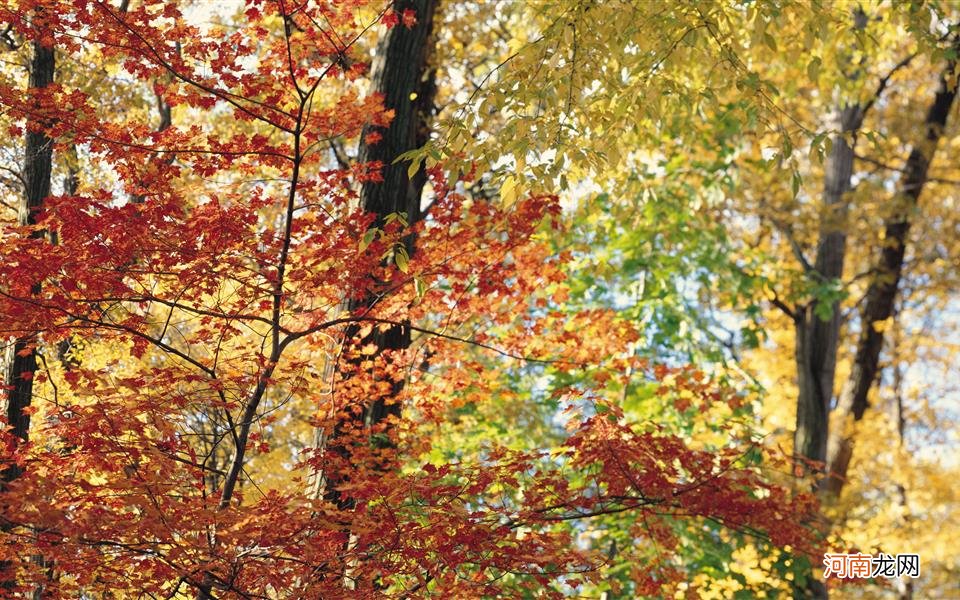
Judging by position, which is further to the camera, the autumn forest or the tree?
the autumn forest

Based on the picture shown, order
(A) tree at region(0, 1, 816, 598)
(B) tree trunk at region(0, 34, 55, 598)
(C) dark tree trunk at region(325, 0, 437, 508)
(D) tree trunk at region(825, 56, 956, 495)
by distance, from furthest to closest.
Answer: (D) tree trunk at region(825, 56, 956, 495) < (B) tree trunk at region(0, 34, 55, 598) < (C) dark tree trunk at region(325, 0, 437, 508) < (A) tree at region(0, 1, 816, 598)

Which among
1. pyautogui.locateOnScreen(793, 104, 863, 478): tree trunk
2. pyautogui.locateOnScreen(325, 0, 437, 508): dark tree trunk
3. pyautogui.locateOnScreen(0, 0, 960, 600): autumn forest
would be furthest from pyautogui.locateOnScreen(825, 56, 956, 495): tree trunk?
pyautogui.locateOnScreen(325, 0, 437, 508): dark tree trunk

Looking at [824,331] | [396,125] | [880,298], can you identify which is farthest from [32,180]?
[880,298]

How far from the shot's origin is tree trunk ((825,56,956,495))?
10992 mm

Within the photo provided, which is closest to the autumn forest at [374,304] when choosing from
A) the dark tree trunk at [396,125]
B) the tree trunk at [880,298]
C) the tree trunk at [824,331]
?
the dark tree trunk at [396,125]

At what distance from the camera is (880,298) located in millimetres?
11547

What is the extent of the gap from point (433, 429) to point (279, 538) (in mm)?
5059

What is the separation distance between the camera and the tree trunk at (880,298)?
1099 centimetres

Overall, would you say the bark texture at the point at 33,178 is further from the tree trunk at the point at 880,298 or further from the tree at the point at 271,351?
the tree trunk at the point at 880,298

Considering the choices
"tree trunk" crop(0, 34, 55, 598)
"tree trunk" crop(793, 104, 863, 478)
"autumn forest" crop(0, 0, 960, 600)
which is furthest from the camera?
"tree trunk" crop(793, 104, 863, 478)

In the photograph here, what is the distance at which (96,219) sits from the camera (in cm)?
430

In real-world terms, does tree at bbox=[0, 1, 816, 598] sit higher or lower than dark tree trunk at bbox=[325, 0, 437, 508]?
lower

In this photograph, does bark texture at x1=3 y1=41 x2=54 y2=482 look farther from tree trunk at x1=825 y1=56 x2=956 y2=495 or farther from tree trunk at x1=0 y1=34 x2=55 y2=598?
tree trunk at x1=825 y1=56 x2=956 y2=495

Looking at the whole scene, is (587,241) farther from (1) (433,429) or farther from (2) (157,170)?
A: (2) (157,170)
